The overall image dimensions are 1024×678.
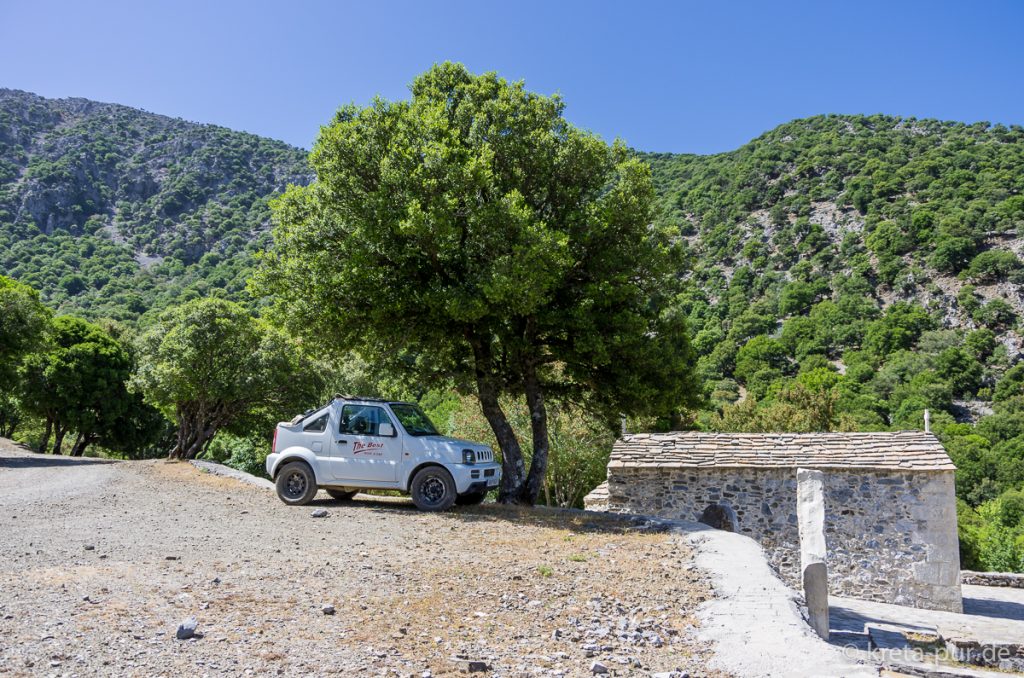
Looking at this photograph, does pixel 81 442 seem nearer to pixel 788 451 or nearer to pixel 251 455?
pixel 251 455

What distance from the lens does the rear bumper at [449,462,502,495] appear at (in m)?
12.4

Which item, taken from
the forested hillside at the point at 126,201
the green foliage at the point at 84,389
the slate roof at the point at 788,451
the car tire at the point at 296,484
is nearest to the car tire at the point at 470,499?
the car tire at the point at 296,484

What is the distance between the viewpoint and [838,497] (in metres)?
16.1

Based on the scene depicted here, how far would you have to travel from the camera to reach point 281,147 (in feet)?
417

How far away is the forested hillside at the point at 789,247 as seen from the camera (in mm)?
61000

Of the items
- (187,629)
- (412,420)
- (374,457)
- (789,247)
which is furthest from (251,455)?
(789,247)

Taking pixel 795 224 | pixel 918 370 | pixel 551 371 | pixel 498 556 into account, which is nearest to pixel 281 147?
pixel 795 224

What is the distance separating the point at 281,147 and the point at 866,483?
128053 mm

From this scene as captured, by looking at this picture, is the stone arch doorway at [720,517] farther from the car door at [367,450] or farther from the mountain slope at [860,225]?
the mountain slope at [860,225]

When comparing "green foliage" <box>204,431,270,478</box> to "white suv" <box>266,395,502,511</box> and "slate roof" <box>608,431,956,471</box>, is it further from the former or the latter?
"slate roof" <box>608,431,956,471</box>

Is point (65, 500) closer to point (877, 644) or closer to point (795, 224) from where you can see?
point (877, 644)

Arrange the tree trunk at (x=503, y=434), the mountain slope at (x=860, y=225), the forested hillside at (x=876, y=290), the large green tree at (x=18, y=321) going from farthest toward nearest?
1. the mountain slope at (x=860, y=225)
2. the forested hillside at (x=876, y=290)
3. the large green tree at (x=18, y=321)
4. the tree trunk at (x=503, y=434)

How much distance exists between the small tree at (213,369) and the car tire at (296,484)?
1404 cm

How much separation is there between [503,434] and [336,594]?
8767 millimetres
